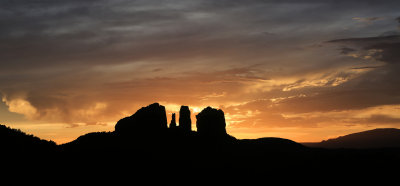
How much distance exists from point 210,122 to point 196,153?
40653 millimetres

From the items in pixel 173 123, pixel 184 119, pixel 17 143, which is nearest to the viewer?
pixel 17 143

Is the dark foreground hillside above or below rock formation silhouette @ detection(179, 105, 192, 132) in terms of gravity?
below

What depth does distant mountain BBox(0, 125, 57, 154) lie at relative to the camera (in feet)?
172

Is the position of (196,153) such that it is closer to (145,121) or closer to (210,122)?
(145,121)

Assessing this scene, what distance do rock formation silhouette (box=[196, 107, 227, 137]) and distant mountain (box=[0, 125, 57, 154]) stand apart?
432ft

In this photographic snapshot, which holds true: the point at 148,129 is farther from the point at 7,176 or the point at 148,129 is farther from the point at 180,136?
the point at 7,176

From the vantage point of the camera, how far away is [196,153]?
156 metres

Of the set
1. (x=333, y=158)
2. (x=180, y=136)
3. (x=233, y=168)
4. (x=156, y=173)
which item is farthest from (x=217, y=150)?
(x=156, y=173)

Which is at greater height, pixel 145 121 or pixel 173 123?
pixel 145 121

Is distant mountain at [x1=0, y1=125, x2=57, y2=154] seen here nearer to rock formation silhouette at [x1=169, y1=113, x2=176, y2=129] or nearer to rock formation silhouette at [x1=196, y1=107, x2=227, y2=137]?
rock formation silhouette at [x1=169, y1=113, x2=176, y2=129]

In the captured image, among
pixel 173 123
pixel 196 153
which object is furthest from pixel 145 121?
pixel 196 153

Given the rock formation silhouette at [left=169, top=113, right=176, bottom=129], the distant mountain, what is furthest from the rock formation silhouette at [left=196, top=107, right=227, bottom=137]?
the distant mountain

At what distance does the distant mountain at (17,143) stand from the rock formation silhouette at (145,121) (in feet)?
331

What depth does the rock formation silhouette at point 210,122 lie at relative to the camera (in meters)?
193
